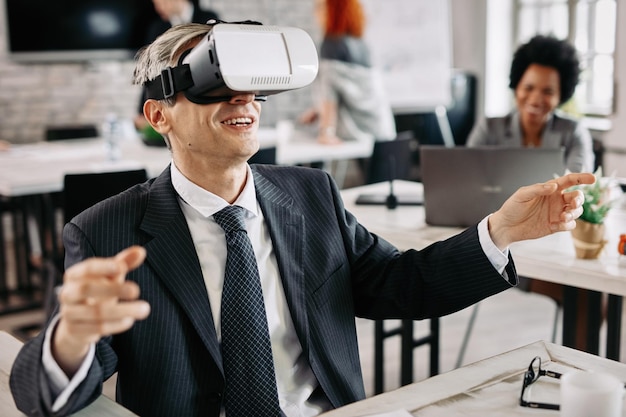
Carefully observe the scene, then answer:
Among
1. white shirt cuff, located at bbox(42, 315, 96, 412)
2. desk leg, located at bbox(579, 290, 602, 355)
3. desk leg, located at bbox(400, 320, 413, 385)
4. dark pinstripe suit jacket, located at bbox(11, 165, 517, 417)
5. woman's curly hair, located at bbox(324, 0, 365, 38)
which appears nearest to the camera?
white shirt cuff, located at bbox(42, 315, 96, 412)

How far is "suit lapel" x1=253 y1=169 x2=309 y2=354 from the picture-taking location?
1.46 m

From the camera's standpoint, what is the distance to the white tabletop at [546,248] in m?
1.93

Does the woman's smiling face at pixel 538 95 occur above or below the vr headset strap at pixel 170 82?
below

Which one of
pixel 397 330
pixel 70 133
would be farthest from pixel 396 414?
pixel 70 133

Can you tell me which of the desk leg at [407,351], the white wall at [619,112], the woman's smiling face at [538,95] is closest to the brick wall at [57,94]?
the white wall at [619,112]

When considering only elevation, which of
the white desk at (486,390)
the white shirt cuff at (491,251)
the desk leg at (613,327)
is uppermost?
the white shirt cuff at (491,251)

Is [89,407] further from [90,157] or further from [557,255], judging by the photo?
[90,157]

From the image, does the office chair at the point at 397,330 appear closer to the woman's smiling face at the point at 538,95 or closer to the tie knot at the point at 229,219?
the woman's smiling face at the point at 538,95

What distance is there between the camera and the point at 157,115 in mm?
1516

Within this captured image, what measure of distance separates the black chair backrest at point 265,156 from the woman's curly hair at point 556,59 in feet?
3.49

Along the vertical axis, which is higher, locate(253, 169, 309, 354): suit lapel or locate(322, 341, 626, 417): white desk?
locate(253, 169, 309, 354): suit lapel

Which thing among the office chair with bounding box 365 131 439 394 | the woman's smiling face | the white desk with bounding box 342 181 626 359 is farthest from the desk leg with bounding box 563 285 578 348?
the woman's smiling face

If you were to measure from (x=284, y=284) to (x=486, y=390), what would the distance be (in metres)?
0.41

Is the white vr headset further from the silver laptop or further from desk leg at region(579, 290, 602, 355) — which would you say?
desk leg at region(579, 290, 602, 355)
